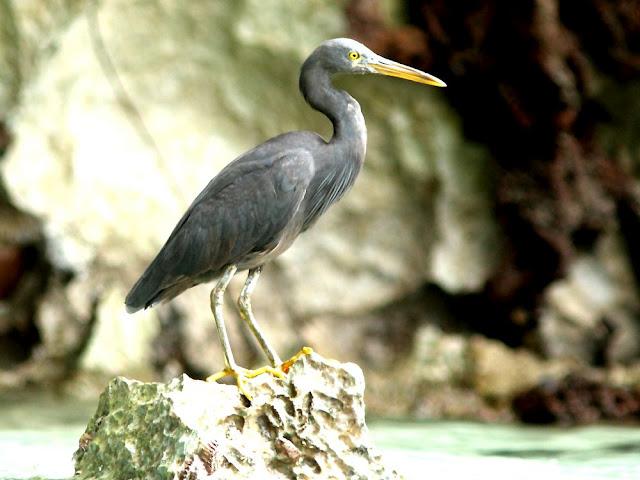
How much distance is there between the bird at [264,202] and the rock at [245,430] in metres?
0.36

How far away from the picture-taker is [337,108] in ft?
13.4

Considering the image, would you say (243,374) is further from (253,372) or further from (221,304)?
(221,304)

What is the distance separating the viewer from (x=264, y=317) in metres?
8.05

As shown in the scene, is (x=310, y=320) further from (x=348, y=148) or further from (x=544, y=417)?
(x=348, y=148)

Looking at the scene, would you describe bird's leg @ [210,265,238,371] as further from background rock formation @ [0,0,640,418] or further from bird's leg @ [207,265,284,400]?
background rock formation @ [0,0,640,418]

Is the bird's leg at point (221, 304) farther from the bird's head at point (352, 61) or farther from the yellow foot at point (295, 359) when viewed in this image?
the bird's head at point (352, 61)

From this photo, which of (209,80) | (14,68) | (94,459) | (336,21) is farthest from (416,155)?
(94,459)

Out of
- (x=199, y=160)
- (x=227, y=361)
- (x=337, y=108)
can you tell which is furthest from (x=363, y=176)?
(x=227, y=361)

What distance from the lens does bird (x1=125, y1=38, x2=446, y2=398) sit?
12.9ft

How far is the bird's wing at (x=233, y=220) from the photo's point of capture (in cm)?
394

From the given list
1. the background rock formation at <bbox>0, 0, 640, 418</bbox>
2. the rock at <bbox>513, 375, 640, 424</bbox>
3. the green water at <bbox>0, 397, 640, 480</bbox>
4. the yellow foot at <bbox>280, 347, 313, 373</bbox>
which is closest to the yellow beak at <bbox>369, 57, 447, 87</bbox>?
the yellow foot at <bbox>280, 347, 313, 373</bbox>

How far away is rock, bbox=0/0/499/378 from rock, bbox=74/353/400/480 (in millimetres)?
4203

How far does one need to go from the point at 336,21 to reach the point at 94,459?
15.9ft

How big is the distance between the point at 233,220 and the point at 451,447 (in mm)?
2137
